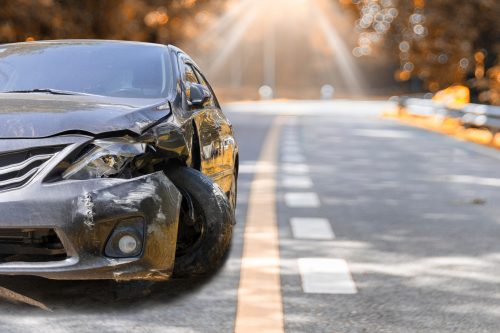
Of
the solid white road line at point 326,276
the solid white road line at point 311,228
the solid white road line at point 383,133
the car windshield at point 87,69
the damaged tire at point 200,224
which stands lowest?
the solid white road line at point 383,133

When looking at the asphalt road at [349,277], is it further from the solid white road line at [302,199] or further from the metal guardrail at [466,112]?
the metal guardrail at [466,112]

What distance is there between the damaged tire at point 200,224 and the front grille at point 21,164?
0.85 m

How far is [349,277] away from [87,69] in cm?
205

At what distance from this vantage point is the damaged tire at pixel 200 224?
4910mm

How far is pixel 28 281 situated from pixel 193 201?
1.01 metres

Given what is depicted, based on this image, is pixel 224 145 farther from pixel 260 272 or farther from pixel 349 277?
pixel 349 277

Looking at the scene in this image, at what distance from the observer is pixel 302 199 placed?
916cm

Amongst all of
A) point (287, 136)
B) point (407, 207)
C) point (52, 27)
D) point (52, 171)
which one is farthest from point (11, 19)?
point (52, 171)

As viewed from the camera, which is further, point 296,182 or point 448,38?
point 448,38

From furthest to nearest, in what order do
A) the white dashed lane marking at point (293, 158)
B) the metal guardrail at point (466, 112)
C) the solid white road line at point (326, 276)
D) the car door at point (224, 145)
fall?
the metal guardrail at point (466, 112), the white dashed lane marking at point (293, 158), the car door at point (224, 145), the solid white road line at point (326, 276)

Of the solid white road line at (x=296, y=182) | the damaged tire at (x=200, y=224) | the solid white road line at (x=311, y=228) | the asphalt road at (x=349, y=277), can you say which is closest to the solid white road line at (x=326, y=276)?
the asphalt road at (x=349, y=277)

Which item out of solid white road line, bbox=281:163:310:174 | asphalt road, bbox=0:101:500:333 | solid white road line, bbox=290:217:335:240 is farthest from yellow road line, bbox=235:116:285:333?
solid white road line, bbox=281:163:310:174

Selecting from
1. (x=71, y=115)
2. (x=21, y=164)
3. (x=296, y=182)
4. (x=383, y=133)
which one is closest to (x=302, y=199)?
(x=296, y=182)

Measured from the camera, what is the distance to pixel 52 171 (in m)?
4.22
